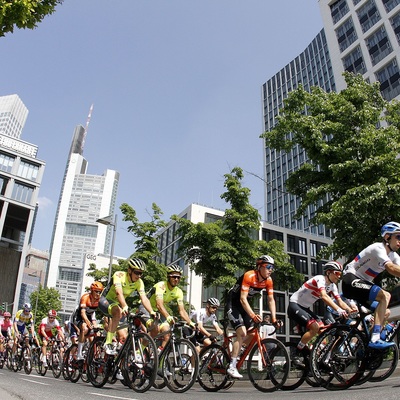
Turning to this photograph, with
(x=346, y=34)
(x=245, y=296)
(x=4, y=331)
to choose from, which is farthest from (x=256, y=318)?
(x=346, y=34)

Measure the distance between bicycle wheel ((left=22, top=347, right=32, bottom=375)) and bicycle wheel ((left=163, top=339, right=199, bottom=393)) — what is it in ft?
23.0

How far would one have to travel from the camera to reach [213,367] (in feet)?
22.4

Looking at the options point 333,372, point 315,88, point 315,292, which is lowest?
point 333,372

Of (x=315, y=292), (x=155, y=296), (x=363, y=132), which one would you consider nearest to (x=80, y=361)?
(x=155, y=296)

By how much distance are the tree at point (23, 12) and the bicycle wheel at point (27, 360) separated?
8637 millimetres

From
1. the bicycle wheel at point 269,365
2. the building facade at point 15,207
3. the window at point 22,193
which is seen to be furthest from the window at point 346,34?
the window at point 22,193

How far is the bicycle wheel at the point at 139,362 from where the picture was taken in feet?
19.1

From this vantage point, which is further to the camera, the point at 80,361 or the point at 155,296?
the point at 80,361

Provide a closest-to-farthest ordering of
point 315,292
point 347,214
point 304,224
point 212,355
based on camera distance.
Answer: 1. point 315,292
2. point 212,355
3. point 347,214
4. point 304,224

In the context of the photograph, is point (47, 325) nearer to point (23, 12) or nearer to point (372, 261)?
point (23, 12)

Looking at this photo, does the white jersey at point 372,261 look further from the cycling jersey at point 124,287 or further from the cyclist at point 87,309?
the cyclist at point 87,309

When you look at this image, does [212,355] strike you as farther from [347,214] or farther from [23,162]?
[23,162]

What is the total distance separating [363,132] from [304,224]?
72613mm

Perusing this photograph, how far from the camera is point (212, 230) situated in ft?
67.9
